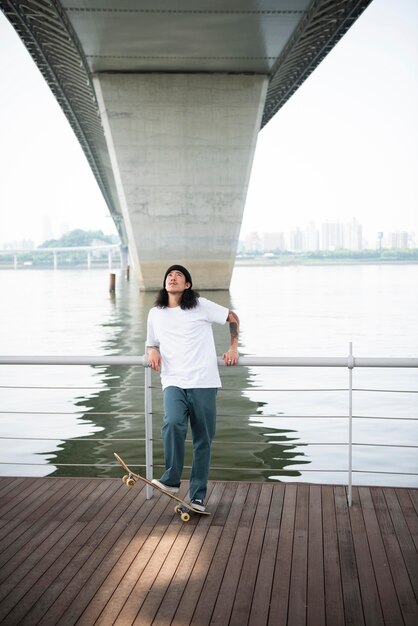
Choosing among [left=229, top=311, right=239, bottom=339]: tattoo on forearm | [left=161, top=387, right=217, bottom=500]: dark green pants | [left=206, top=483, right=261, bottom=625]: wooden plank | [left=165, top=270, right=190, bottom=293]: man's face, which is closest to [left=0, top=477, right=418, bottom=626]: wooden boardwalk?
[left=206, top=483, right=261, bottom=625]: wooden plank

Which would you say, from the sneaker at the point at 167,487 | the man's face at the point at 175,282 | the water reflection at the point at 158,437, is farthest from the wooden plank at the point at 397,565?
the man's face at the point at 175,282

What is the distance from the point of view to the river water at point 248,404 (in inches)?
367

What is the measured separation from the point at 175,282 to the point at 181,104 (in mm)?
32325

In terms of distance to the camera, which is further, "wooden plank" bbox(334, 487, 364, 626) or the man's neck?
the man's neck

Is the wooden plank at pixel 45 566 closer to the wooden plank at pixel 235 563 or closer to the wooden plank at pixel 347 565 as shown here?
the wooden plank at pixel 235 563

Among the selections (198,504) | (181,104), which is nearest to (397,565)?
(198,504)

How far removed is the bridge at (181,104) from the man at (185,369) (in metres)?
25.1

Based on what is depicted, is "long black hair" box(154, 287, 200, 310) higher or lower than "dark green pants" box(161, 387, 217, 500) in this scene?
higher

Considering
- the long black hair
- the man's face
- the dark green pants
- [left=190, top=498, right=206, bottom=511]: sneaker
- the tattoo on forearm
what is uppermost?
the man's face

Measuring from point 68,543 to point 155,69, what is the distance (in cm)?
3282

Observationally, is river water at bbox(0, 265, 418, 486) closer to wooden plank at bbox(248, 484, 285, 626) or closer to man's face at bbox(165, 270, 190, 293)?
wooden plank at bbox(248, 484, 285, 626)

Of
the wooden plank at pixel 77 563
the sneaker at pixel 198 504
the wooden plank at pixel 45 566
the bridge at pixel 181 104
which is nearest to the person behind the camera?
the wooden plank at pixel 77 563

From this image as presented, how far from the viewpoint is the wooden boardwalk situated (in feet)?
14.8

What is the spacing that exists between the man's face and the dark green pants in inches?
27.4
